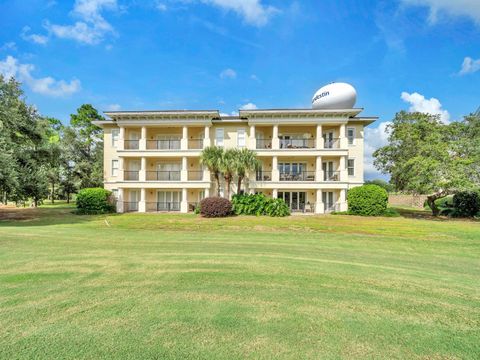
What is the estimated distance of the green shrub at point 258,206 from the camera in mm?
21656

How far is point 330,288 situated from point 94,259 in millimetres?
6740

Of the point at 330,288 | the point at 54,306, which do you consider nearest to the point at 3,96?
the point at 54,306

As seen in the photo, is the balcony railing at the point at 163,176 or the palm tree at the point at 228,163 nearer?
the palm tree at the point at 228,163

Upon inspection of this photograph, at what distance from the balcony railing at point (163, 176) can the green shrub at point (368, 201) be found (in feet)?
58.2

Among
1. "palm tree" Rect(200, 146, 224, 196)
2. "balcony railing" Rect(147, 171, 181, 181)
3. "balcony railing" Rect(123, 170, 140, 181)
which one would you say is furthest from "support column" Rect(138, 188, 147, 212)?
"palm tree" Rect(200, 146, 224, 196)

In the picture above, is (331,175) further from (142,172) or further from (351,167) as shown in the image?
(142,172)

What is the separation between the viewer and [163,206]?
2669 cm

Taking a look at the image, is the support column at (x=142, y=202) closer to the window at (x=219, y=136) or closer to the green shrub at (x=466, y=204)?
the window at (x=219, y=136)

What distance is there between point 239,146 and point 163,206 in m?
10.4

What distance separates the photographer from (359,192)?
22875mm

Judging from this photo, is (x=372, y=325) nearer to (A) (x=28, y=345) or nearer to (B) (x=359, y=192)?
(A) (x=28, y=345)

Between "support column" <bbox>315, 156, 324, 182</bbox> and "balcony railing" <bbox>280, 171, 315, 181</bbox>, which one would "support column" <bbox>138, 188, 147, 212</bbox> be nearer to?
"balcony railing" <bbox>280, 171, 315, 181</bbox>

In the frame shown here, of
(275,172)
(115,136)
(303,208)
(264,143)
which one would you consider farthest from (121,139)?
(303,208)

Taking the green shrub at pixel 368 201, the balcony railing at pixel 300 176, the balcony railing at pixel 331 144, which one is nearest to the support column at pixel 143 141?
the balcony railing at pixel 300 176
